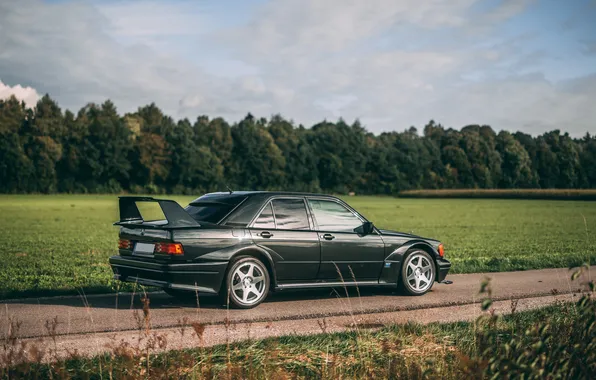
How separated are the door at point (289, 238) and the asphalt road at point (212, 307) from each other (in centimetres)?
47

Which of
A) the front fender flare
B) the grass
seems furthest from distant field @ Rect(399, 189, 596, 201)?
the grass

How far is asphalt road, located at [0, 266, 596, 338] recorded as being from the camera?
25.5ft

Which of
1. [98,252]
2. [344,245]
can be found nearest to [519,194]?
[98,252]

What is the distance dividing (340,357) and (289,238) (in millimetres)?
3551

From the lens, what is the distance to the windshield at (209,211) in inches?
365

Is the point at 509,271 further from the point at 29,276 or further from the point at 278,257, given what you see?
the point at 29,276

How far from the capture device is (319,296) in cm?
1038

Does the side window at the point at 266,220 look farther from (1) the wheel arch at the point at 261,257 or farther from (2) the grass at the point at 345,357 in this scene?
(2) the grass at the point at 345,357

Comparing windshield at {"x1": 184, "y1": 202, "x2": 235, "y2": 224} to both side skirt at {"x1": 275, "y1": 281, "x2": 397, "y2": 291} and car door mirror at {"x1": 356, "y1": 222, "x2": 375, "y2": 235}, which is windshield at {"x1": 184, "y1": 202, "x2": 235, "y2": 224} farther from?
car door mirror at {"x1": 356, "y1": 222, "x2": 375, "y2": 235}

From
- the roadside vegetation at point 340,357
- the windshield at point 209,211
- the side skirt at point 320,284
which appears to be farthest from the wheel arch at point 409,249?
the roadside vegetation at point 340,357

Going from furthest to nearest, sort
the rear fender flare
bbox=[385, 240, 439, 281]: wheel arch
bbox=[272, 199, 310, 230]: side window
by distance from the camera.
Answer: bbox=[385, 240, 439, 281]: wheel arch, bbox=[272, 199, 310, 230]: side window, the rear fender flare

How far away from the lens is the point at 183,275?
28.3 feet

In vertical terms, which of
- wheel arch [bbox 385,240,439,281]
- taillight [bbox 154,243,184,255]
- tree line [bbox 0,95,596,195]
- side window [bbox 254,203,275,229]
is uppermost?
tree line [bbox 0,95,596,195]

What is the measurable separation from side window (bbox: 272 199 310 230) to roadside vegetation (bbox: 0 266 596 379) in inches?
104
